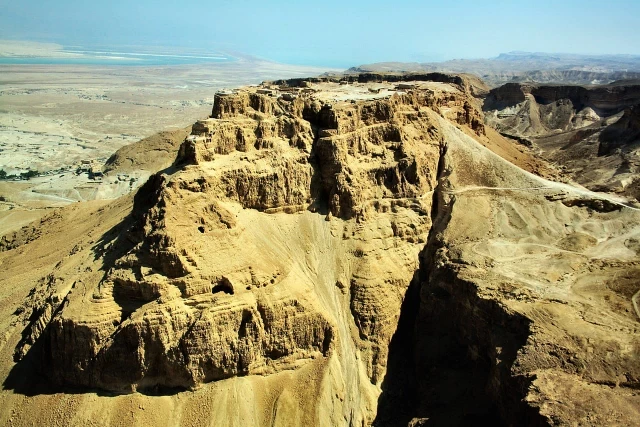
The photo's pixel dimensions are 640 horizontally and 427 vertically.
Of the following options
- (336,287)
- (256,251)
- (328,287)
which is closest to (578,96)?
(336,287)

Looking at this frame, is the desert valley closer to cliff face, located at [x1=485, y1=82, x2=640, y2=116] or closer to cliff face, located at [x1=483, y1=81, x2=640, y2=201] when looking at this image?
cliff face, located at [x1=483, y1=81, x2=640, y2=201]

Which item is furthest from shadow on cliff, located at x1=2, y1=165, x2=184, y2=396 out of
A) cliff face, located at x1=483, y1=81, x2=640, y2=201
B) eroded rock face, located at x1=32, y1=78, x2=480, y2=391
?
cliff face, located at x1=483, y1=81, x2=640, y2=201

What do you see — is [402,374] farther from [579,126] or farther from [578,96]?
[578,96]

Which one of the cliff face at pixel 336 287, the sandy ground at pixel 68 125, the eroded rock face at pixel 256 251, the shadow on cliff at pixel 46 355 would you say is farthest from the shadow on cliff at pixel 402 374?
the sandy ground at pixel 68 125

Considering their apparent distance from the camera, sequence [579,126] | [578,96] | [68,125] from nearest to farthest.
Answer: [579,126]
[578,96]
[68,125]

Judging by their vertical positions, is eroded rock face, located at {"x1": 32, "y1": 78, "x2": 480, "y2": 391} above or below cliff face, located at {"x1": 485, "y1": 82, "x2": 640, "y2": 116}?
below

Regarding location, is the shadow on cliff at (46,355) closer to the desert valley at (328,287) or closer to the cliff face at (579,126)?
the desert valley at (328,287)
